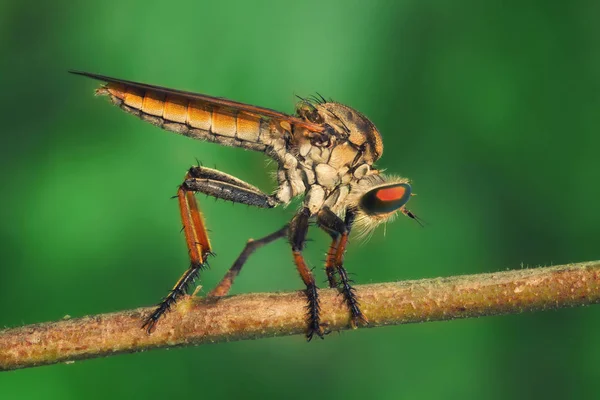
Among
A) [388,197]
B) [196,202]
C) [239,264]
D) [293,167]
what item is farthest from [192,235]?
[388,197]

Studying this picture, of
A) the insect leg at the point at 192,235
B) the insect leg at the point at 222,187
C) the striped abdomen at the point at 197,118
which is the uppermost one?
the striped abdomen at the point at 197,118

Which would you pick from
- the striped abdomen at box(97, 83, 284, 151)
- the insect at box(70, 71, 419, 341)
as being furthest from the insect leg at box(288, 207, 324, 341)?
the striped abdomen at box(97, 83, 284, 151)

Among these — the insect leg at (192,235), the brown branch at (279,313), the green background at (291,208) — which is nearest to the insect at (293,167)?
the insect leg at (192,235)

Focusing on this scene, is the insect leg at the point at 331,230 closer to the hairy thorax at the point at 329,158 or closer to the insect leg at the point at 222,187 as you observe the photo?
the hairy thorax at the point at 329,158

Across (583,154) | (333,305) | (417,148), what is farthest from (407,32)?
(333,305)

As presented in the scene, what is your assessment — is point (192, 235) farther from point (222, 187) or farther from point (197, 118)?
point (197, 118)

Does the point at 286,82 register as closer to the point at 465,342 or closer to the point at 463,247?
the point at 463,247
